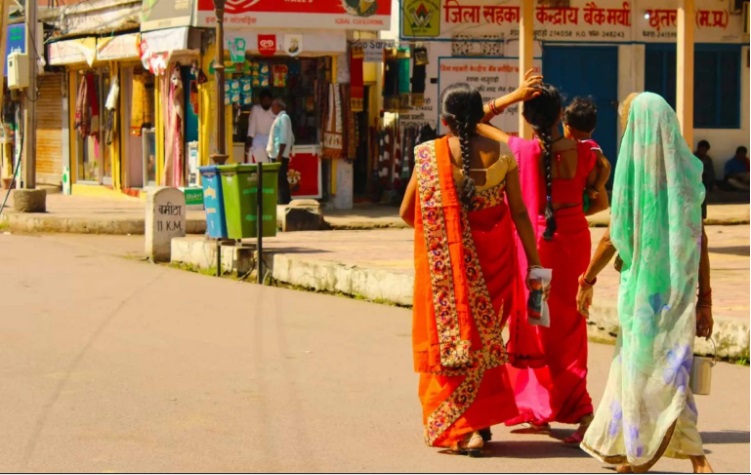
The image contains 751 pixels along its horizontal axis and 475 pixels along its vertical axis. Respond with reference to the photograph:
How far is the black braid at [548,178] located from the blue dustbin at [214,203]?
7286mm

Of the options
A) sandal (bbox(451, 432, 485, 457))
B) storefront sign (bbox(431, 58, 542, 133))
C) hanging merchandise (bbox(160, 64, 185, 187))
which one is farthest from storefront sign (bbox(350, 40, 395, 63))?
sandal (bbox(451, 432, 485, 457))

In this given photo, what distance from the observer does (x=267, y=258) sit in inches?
527

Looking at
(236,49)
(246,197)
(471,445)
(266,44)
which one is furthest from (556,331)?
(266,44)

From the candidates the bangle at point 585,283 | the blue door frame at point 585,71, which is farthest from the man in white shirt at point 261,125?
the bangle at point 585,283

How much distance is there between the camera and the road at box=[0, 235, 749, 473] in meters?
6.25

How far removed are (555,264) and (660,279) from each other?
1.25 m

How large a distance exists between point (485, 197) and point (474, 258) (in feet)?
0.93

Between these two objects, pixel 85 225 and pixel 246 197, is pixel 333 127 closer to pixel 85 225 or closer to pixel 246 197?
pixel 85 225

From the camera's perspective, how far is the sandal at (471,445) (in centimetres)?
630

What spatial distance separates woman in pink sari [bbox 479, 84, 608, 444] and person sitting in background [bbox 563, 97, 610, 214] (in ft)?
0.34

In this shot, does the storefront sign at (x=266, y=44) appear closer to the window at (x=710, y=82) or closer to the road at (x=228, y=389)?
the window at (x=710, y=82)

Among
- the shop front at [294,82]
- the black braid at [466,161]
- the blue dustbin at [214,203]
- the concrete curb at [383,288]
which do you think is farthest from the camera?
the shop front at [294,82]

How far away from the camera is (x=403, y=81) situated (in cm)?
2177

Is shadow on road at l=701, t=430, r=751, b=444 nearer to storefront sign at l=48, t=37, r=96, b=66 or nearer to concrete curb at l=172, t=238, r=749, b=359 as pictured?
concrete curb at l=172, t=238, r=749, b=359
